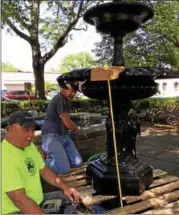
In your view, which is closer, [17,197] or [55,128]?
[17,197]

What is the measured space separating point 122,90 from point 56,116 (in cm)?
140

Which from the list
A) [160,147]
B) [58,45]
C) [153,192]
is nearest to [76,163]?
[153,192]

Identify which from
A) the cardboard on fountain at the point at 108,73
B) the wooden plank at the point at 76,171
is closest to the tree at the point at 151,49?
the wooden plank at the point at 76,171

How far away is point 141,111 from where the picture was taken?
13547mm

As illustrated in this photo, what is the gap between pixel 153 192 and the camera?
3676 millimetres

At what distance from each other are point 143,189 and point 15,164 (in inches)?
66.7

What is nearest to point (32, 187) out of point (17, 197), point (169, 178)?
point (17, 197)

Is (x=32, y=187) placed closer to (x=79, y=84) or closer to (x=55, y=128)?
(x=79, y=84)

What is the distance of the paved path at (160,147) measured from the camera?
6755 mm

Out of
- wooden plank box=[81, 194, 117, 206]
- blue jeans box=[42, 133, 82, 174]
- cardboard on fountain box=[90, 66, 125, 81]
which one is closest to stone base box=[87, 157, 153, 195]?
wooden plank box=[81, 194, 117, 206]

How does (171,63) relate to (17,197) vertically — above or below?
above

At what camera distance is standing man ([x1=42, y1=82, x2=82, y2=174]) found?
177 inches

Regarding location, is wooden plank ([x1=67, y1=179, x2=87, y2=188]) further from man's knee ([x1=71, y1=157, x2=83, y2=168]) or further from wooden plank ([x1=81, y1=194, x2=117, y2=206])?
man's knee ([x1=71, y1=157, x2=83, y2=168])

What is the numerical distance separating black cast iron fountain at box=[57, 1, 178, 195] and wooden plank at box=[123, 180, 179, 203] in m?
0.09
